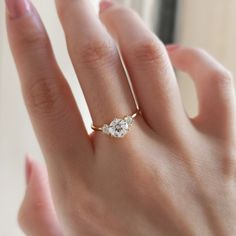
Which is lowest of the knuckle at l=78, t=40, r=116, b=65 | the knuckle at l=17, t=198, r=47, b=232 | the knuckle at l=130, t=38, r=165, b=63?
the knuckle at l=17, t=198, r=47, b=232

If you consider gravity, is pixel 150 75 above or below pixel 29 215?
above

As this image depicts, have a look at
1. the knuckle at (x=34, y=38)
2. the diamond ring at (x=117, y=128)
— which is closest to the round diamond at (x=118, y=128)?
the diamond ring at (x=117, y=128)

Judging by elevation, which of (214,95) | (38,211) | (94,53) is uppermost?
(94,53)

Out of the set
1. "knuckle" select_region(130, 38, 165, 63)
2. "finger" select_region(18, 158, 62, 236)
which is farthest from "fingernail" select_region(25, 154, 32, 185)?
"knuckle" select_region(130, 38, 165, 63)

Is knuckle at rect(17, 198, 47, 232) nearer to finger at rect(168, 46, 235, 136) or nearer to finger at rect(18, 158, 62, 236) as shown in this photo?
finger at rect(18, 158, 62, 236)

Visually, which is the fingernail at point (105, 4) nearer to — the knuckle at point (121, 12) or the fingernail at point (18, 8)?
the knuckle at point (121, 12)

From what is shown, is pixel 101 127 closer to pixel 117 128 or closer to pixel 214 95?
pixel 117 128

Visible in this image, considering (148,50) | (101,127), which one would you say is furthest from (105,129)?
(148,50)

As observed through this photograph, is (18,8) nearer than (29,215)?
Yes
